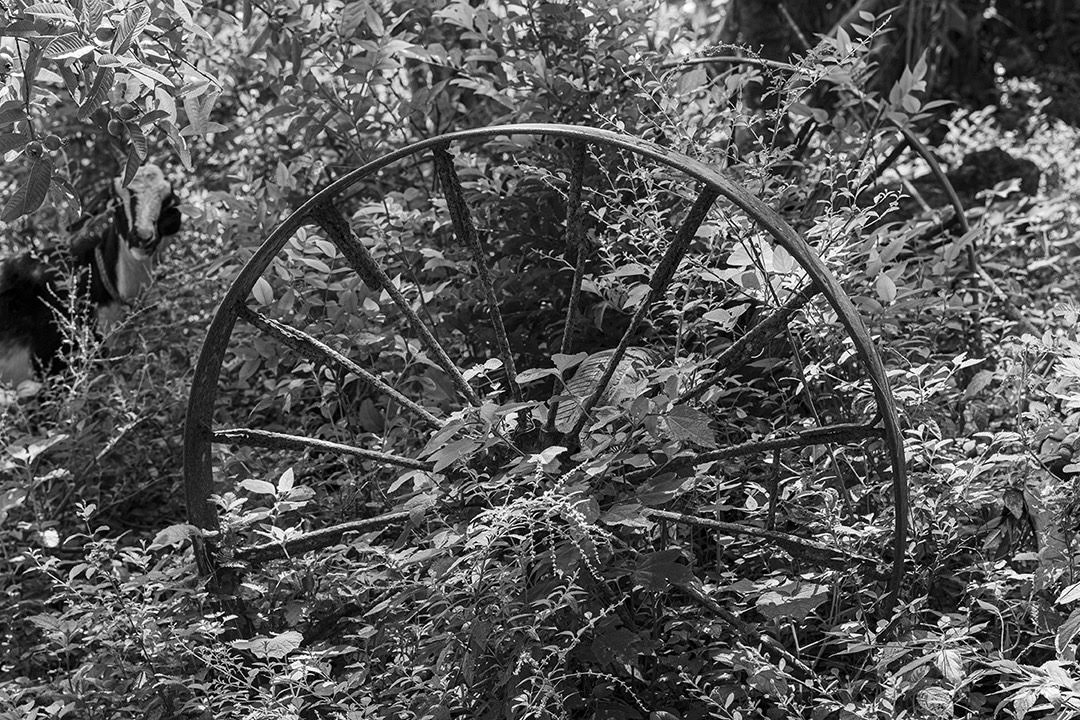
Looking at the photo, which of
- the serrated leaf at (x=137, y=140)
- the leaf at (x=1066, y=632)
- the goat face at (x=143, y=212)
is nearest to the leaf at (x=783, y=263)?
the leaf at (x=1066, y=632)

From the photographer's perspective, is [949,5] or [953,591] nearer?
[953,591]

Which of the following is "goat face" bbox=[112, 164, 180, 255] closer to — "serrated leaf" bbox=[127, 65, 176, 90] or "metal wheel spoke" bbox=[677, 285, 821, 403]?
"serrated leaf" bbox=[127, 65, 176, 90]

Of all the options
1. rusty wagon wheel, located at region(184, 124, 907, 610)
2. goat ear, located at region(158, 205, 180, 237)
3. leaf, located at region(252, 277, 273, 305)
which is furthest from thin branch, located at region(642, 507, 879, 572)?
goat ear, located at region(158, 205, 180, 237)

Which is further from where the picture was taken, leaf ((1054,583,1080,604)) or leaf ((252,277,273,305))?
leaf ((252,277,273,305))

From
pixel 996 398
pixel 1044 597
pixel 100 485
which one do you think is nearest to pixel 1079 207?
pixel 996 398

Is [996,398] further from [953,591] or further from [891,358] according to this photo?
[953,591]

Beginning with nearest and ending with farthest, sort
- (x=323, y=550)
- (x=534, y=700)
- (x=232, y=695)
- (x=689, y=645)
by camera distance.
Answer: (x=534, y=700), (x=232, y=695), (x=689, y=645), (x=323, y=550)

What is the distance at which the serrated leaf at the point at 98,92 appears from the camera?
78.5 inches

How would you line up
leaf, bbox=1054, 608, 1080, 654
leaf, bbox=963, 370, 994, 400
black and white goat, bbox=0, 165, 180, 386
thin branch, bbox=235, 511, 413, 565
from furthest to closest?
black and white goat, bbox=0, 165, 180, 386, leaf, bbox=963, 370, 994, 400, thin branch, bbox=235, 511, 413, 565, leaf, bbox=1054, 608, 1080, 654

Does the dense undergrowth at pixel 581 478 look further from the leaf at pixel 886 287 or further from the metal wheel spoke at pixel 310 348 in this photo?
the metal wheel spoke at pixel 310 348

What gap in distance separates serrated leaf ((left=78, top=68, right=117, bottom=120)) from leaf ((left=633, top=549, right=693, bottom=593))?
122cm

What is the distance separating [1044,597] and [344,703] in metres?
1.21

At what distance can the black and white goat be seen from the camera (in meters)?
3.43

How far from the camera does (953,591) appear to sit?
2148mm
